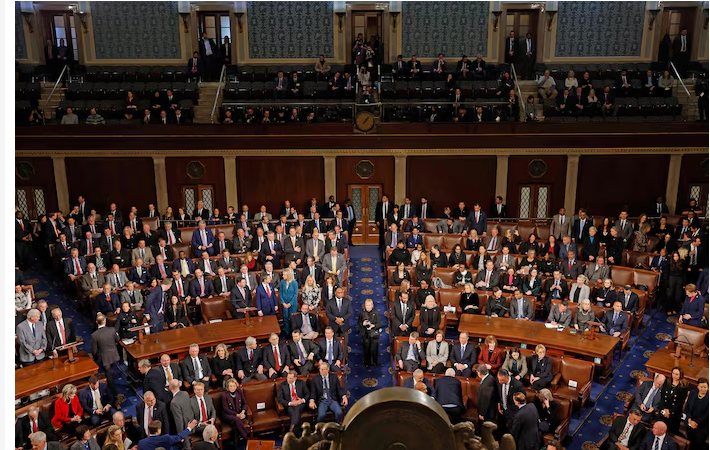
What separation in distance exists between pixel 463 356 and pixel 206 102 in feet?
37.0

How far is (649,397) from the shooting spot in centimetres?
736

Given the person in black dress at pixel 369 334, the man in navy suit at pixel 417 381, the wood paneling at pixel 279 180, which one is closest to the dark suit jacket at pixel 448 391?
the man in navy suit at pixel 417 381

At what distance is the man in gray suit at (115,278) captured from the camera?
1035 cm

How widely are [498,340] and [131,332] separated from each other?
527 cm

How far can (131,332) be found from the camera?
895cm

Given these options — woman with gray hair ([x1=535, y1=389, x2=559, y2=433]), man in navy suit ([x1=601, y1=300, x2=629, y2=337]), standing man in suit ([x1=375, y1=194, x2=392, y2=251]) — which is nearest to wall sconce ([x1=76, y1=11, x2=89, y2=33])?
standing man in suit ([x1=375, y1=194, x2=392, y2=251])

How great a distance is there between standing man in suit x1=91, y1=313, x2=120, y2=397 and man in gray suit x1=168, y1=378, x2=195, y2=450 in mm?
1679

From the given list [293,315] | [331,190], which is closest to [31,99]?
[331,190]

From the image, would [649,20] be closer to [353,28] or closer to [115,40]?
[353,28]

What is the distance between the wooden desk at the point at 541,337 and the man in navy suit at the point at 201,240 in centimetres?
526

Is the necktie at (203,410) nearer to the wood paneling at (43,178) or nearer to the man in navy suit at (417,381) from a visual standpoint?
the man in navy suit at (417,381)

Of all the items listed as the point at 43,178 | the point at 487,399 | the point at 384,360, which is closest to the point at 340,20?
the point at 43,178

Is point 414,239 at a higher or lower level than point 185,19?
lower

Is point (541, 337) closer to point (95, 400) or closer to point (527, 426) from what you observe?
point (527, 426)
